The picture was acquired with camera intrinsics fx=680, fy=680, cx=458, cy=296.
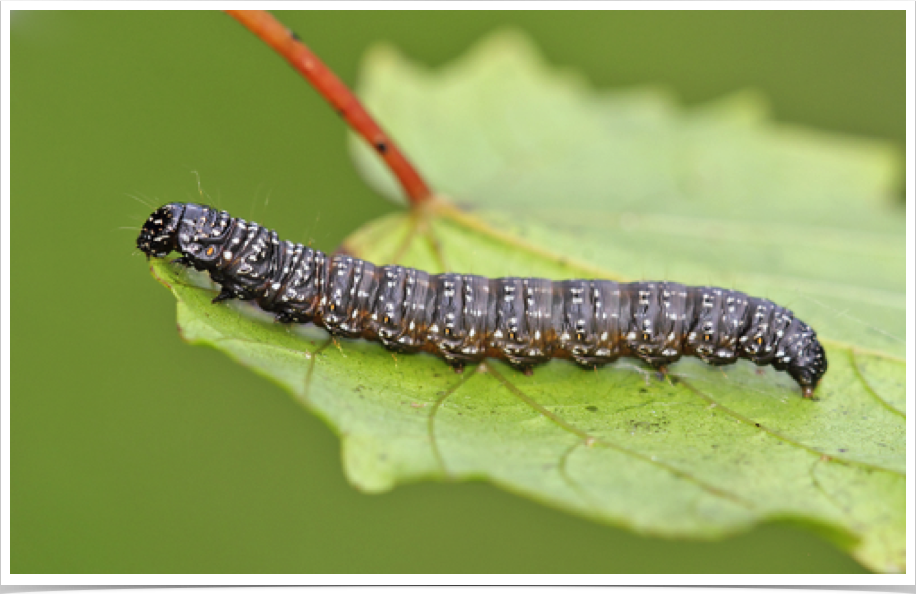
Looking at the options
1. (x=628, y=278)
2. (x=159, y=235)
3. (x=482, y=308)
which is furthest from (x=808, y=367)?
(x=159, y=235)

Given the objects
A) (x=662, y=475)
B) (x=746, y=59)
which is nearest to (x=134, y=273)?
(x=662, y=475)

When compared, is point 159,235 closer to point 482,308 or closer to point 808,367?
point 482,308

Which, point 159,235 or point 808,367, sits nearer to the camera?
point 159,235

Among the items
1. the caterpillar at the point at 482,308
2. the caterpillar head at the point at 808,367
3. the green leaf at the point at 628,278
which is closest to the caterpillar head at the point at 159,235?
the caterpillar at the point at 482,308

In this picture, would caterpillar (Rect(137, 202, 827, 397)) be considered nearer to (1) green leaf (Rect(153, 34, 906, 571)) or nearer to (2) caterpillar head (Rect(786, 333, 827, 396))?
(2) caterpillar head (Rect(786, 333, 827, 396))

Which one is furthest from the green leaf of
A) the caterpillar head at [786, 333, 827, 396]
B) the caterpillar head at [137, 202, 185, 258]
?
the caterpillar head at [137, 202, 185, 258]

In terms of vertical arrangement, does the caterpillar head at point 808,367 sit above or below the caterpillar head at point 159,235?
below

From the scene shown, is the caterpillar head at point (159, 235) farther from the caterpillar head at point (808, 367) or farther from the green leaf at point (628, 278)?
the caterpillar head at point (808, 367)

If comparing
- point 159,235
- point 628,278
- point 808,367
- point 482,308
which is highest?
point 159,235
